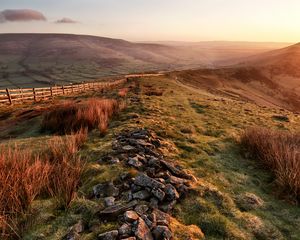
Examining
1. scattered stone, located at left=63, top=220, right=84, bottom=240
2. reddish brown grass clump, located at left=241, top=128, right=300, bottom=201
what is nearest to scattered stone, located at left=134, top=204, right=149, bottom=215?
scattered stone, located at left=63, top=220, right=84, bottom=240

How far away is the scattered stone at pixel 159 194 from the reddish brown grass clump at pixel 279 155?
10.6 feet

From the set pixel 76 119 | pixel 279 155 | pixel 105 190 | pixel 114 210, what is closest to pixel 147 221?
pixel 114 210

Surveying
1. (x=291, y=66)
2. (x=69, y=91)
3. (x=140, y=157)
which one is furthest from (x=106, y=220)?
(x=291, y=66)

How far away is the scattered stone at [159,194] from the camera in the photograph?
5.40 metres

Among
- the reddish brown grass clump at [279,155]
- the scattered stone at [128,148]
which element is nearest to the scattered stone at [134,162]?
the scattered stone at [128,148]

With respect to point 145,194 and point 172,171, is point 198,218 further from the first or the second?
point 172,171

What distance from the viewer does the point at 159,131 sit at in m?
10.5

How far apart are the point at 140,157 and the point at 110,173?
1.10 metres

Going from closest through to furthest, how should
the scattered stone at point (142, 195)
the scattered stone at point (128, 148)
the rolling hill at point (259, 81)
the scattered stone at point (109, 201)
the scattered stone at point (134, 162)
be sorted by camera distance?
1. the scattered stone at point (109, 201)
2. the scattered stone at point (142, 195)
3. the scattered stone at point (134, 162)
4. the scattered stone at point (128, 148)
5. the rolling hill at point (259, 81)

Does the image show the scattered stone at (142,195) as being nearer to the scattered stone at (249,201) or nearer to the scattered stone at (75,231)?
the scattered stone at (75,231)

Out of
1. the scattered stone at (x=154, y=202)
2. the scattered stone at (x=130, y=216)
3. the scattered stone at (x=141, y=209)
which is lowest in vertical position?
the scattered stone at (x=154, y=202)

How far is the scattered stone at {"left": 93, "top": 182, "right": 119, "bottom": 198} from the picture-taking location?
5512 mm

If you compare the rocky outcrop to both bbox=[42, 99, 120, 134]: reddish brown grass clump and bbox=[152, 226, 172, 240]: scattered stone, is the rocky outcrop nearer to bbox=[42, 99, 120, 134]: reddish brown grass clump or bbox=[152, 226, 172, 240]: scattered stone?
bbox=[152, 226, 172, 240]: scattered stone

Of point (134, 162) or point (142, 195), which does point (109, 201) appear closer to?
point (142, 195)
